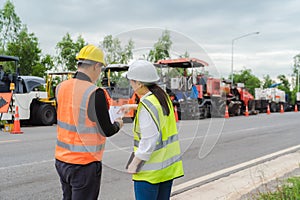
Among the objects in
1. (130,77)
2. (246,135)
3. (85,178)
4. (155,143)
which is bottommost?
(246,135)

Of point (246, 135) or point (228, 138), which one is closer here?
point (228, 138)

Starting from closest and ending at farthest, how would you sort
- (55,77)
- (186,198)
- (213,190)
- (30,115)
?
1. (186,198)
2. (213,190)
3. (30,115)
4. (55,77)

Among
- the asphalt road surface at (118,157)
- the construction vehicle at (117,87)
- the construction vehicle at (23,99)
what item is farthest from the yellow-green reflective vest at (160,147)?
the construction vehicle at (23,99)

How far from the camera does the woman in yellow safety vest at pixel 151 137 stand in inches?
115

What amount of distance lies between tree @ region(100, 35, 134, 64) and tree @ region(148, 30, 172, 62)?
0.21 metres

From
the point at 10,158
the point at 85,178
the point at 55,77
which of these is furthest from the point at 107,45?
the point at 55,77

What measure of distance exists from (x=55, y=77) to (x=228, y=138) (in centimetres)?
1017

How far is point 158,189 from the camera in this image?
3160mm

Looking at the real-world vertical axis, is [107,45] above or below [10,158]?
above

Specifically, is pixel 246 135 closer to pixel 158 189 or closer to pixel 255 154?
pixel 255 154

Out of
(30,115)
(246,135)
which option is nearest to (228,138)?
(246,135)

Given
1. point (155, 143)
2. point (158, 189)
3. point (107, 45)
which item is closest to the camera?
point (155, 143)

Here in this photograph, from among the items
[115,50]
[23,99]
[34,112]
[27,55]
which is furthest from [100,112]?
[27,55]

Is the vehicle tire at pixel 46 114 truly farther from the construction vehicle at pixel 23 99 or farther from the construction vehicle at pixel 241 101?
the construction vehicle at pixel 241 101
